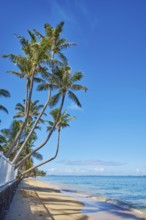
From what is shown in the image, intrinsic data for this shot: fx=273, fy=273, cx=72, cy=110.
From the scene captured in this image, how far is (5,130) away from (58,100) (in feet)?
35.8

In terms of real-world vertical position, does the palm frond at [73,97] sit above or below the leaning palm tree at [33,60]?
below

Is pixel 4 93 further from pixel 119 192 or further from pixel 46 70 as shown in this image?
pixel 119 192

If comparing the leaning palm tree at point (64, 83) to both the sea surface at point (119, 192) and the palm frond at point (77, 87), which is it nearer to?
the palm frond at point (77, 87)

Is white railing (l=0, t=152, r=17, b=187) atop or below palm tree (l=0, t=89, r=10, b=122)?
below

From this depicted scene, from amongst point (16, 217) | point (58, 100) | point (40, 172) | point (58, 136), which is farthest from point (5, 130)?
point (40, 172)

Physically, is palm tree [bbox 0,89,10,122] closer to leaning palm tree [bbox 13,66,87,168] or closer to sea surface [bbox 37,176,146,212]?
leaning palm tree [bbox 13,66,87,168]

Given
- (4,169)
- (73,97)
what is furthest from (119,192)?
(4,169)

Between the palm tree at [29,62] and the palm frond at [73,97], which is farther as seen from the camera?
the palm frond at [73,97]

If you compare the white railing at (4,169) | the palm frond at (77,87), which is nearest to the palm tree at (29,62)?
the palm frond at (77,87)

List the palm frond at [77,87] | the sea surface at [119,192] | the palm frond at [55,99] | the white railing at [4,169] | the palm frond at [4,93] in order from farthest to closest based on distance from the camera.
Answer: the sea surface at [119,192] < the palm frond at [55,99] < the palm frond at [77,87] < the palm frond at [4,93] < the white railing at [4,169]

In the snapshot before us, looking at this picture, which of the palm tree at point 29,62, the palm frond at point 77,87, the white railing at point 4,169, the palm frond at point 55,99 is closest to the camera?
the white railing at point 4,169

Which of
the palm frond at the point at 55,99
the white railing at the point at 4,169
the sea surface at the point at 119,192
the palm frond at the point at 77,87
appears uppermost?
the palm frond at the point at 77,87

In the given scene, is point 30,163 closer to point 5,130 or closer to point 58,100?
point 5,130

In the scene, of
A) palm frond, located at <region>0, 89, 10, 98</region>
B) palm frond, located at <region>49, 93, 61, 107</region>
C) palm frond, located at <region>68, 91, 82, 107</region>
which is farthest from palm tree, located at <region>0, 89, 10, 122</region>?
palm frond, located at <region>68, 91, 82, 107</region>
